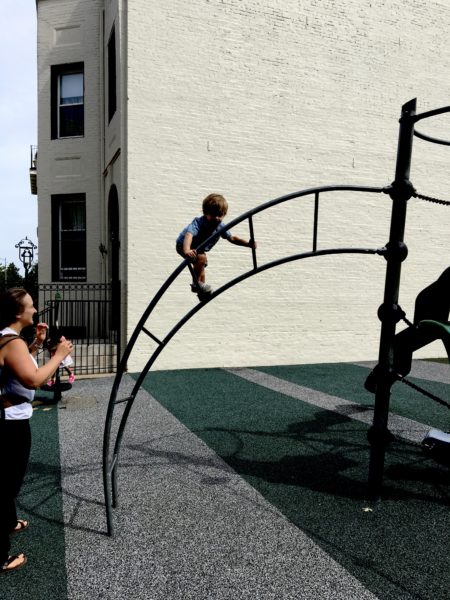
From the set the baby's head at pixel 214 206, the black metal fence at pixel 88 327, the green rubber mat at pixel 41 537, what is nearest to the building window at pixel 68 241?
the black metal fence at pixel 88 327

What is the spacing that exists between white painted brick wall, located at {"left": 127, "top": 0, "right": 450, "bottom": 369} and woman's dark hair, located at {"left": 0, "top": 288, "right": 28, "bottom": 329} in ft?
25.8

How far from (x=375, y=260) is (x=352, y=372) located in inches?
136

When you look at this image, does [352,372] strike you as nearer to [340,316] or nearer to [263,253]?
[340,316]

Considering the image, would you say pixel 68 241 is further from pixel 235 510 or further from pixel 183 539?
pixel 183 539

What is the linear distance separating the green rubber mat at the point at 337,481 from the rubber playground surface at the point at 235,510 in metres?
0.02

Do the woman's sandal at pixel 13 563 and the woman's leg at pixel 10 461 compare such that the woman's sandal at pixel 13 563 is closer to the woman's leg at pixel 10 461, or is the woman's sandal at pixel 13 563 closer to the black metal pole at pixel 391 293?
the woman's leg at pixel 10 461

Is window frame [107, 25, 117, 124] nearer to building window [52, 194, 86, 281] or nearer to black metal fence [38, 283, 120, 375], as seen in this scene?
building window [52, 194, 86, 281]

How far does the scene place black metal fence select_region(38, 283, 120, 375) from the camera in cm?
1128

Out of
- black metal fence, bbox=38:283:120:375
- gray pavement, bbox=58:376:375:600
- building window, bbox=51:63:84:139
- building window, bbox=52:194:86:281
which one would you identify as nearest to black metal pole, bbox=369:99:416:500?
gray pavement, bbox=58:376:375:600

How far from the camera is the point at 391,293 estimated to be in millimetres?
4348

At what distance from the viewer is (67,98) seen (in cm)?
1488

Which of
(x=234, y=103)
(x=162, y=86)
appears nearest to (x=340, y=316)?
(x=234, y=103)

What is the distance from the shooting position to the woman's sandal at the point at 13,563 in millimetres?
3227

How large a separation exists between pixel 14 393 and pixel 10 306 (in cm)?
57
